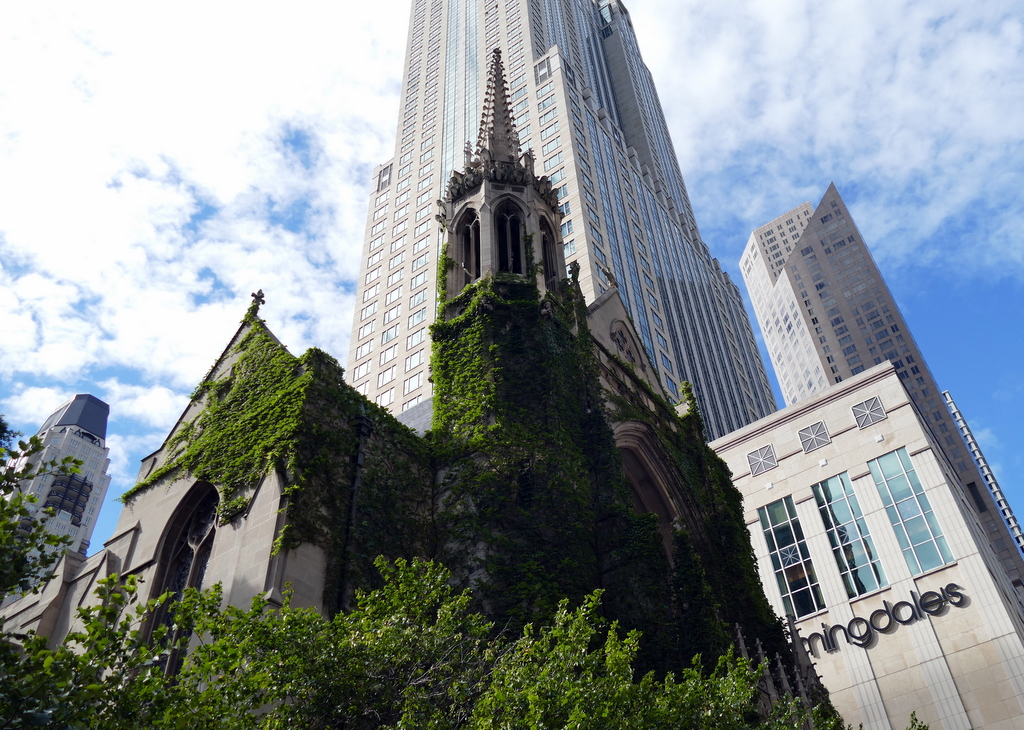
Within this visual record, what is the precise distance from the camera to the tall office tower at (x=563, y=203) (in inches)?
3167

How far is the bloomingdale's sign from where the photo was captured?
4369cm

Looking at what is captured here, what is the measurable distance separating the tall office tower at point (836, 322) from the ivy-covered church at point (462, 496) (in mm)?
126168

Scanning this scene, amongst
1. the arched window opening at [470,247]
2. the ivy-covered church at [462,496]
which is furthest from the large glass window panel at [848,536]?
the arched window opening at [470,247]

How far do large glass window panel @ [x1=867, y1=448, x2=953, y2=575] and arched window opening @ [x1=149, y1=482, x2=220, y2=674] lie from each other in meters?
38.1

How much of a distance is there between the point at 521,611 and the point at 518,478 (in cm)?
445

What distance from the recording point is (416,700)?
13.0 m

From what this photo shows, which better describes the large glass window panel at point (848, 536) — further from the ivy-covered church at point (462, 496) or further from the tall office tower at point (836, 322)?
the tall office tower at point (836, 322)

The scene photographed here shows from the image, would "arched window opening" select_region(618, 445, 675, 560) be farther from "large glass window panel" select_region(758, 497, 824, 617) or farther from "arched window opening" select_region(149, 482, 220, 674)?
"large glass window panel" select_region(758, 497, 824, 617)

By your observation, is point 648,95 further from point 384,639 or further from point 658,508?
point 384,639

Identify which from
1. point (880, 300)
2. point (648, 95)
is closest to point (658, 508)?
point (648, 95)

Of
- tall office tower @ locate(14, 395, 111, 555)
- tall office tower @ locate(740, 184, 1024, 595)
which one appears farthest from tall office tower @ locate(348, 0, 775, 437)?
tall office tower @ locate(14, 395, 111, 555)

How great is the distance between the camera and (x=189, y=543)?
22188 mm

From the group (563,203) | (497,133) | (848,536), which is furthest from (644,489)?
(563,203)

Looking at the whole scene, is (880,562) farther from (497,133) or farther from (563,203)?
(563,203)
